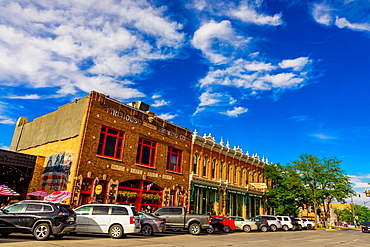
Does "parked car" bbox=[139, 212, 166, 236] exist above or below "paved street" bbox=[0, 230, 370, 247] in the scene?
above

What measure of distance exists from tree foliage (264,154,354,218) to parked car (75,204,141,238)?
33076 mm

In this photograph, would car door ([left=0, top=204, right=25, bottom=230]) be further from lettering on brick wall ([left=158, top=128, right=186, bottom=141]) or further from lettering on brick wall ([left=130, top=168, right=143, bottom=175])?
lettering on brick wall ([left=158, top=128, right=186, bottom=141])

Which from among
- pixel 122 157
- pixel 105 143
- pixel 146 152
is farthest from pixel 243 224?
pixel 105 143

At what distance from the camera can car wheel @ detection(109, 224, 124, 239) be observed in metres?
15.4

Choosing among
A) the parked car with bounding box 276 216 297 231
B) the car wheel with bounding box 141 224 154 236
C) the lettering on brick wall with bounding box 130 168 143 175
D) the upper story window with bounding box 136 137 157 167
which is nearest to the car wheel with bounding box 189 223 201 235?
the car wheel with bounding box 141 224 154 236

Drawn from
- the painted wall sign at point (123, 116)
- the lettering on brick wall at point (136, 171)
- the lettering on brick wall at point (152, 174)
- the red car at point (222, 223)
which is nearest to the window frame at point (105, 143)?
the painted wall sign at point (123, 116)

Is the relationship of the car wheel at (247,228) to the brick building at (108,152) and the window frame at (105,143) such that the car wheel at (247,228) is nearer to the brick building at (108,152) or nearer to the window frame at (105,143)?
the brick building at (108,152)

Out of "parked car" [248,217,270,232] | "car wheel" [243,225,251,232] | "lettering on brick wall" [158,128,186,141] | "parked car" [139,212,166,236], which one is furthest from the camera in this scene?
"parked car" [248,217,270,232]

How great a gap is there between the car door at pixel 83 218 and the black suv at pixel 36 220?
1994 millimetres

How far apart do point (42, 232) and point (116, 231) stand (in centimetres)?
376

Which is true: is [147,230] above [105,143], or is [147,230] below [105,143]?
below

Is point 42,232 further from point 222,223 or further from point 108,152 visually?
point 222,223

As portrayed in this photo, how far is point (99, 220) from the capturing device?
15.6m

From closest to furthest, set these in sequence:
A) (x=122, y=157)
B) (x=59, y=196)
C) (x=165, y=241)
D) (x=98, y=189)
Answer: (x=165, y=241), (x=59, y=196), (x=98, y=189), (x=122, y=157)
